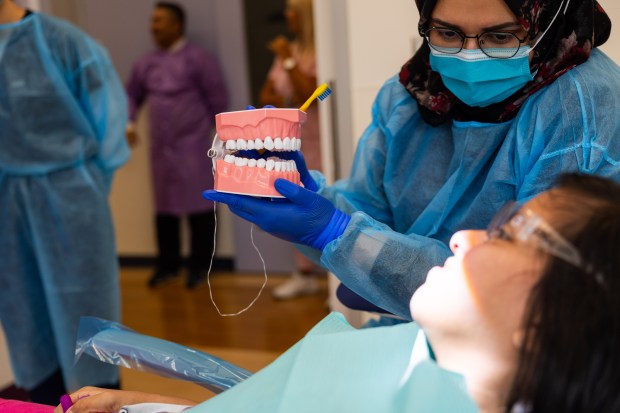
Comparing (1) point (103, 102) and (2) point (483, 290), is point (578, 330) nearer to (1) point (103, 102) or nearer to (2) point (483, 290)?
(2) point (483, 290)

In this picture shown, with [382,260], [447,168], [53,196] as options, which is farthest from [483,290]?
[53,196]

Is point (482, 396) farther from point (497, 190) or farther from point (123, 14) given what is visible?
point (123, 14)

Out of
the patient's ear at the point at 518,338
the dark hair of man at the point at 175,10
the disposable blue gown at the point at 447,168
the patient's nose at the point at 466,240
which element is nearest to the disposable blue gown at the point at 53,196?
the disposable blue gown at the point at 447,168

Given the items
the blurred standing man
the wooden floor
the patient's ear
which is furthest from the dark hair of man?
the patient's ear

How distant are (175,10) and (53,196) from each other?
232cm

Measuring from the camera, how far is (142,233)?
4.92 meters

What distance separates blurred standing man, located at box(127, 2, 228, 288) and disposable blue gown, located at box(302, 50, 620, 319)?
9.43ft

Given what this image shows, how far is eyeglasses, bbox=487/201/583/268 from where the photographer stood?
0.70 meters

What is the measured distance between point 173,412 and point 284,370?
24cm

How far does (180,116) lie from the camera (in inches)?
168

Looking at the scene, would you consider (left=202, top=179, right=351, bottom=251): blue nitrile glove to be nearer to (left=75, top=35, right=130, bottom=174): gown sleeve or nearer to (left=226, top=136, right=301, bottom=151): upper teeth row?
(left=226, top=136, right=301, bottom=151): upper teeth row

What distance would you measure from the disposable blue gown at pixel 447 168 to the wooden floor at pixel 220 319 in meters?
1.48

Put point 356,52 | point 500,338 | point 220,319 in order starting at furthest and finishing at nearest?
point 220,319, point 356,52, point 500,338

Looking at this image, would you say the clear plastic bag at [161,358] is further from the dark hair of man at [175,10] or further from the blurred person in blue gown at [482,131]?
the dark hair of man at [175,10]
